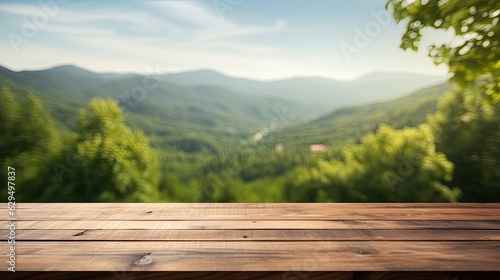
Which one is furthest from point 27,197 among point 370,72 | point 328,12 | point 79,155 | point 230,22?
point 370,72

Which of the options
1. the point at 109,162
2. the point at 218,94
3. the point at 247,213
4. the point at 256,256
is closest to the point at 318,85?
the point at 218,94

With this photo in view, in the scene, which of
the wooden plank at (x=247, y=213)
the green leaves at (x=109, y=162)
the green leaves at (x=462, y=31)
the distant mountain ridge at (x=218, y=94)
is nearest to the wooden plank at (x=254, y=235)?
the wooden plank at (x=247, y=213)

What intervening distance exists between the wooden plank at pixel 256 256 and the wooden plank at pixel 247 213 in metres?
0.36

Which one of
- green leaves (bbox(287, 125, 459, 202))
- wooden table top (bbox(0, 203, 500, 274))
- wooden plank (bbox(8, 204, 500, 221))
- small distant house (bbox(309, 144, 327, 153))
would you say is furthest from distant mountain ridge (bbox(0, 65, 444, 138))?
wooden table top (bbox(0, 203, 500, 274))

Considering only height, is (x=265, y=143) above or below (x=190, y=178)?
above

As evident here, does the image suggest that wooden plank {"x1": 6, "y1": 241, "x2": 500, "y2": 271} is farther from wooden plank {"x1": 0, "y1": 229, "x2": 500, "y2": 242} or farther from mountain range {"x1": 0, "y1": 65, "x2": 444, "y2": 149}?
mountain range {"x1": 0, "y1": 65, "x2": 444, "y2": 149}

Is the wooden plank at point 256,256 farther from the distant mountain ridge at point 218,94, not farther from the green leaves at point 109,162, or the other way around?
the distant mountain ridge at point 218,94

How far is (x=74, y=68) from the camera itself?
86.6 ft

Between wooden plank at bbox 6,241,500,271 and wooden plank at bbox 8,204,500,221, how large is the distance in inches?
14.2

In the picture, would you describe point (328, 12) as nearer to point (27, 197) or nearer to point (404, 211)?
point (27, 197)

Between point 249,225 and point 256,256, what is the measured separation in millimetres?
362

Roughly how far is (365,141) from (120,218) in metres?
9.92

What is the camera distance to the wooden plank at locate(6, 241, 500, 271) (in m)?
1.00

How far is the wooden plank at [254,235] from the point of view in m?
1.25
